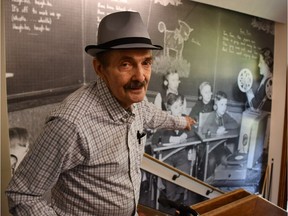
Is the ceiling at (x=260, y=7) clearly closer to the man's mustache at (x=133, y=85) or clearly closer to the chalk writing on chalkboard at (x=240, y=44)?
the chalk writing on chalkboard at (x=240, y=44)

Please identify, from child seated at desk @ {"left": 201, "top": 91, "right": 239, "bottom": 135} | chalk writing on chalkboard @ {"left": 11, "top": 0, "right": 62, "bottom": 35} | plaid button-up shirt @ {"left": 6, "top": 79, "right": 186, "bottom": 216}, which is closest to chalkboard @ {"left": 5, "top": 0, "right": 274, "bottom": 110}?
chalk writing on chalkboard @ {"left": 11, "top": 0, "right": 62, "bottom": 35}

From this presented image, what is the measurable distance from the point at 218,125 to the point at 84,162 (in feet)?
7.15

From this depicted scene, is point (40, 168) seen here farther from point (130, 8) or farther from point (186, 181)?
point (186, 181)

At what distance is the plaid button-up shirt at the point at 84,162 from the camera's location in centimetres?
110

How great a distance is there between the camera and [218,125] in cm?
313

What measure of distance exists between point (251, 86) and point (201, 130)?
86 centimetres

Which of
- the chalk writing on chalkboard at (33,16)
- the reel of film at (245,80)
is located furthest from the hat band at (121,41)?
the reel of film at (245,80)

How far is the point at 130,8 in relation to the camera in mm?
2359

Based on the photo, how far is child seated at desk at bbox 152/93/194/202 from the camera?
2.69 m

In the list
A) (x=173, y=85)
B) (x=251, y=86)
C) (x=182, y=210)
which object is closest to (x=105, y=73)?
(x=182, y=210)

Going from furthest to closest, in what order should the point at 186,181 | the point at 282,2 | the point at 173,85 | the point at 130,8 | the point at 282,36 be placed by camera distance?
the point at 282,36
the point at 282,2
the point at 186,181
the point at 173,85
the point at 130,8

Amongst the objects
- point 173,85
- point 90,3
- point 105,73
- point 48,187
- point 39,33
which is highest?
point 90,3

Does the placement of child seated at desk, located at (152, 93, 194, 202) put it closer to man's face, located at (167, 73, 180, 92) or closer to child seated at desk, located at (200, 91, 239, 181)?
man's face, located at (167, 73, 180, 92)

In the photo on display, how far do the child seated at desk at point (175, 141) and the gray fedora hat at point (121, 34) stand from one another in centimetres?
146
